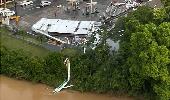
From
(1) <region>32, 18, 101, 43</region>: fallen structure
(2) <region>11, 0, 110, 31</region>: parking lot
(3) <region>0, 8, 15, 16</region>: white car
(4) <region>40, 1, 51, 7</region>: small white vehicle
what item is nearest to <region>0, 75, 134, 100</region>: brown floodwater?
(1) <region>32, 18, 101, 43</region>: fallen structure

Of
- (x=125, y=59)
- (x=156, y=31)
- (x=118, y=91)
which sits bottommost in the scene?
(x=118, y=91)

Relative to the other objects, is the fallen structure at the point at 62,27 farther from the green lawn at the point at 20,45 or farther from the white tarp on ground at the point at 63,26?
the green lawn at the point at 20,45

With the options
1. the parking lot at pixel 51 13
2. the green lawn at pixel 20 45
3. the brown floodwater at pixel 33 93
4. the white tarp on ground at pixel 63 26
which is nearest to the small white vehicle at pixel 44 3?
the parking lot at pixel 51 13

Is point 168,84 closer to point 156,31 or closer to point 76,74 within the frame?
point 156,31

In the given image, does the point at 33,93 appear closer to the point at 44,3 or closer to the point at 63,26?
the point at 63,26

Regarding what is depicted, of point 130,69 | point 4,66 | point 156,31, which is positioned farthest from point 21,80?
point 156,31

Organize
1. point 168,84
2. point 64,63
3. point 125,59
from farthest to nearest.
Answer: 1. point 64,63
2. point 125,59
3. point 168,84
